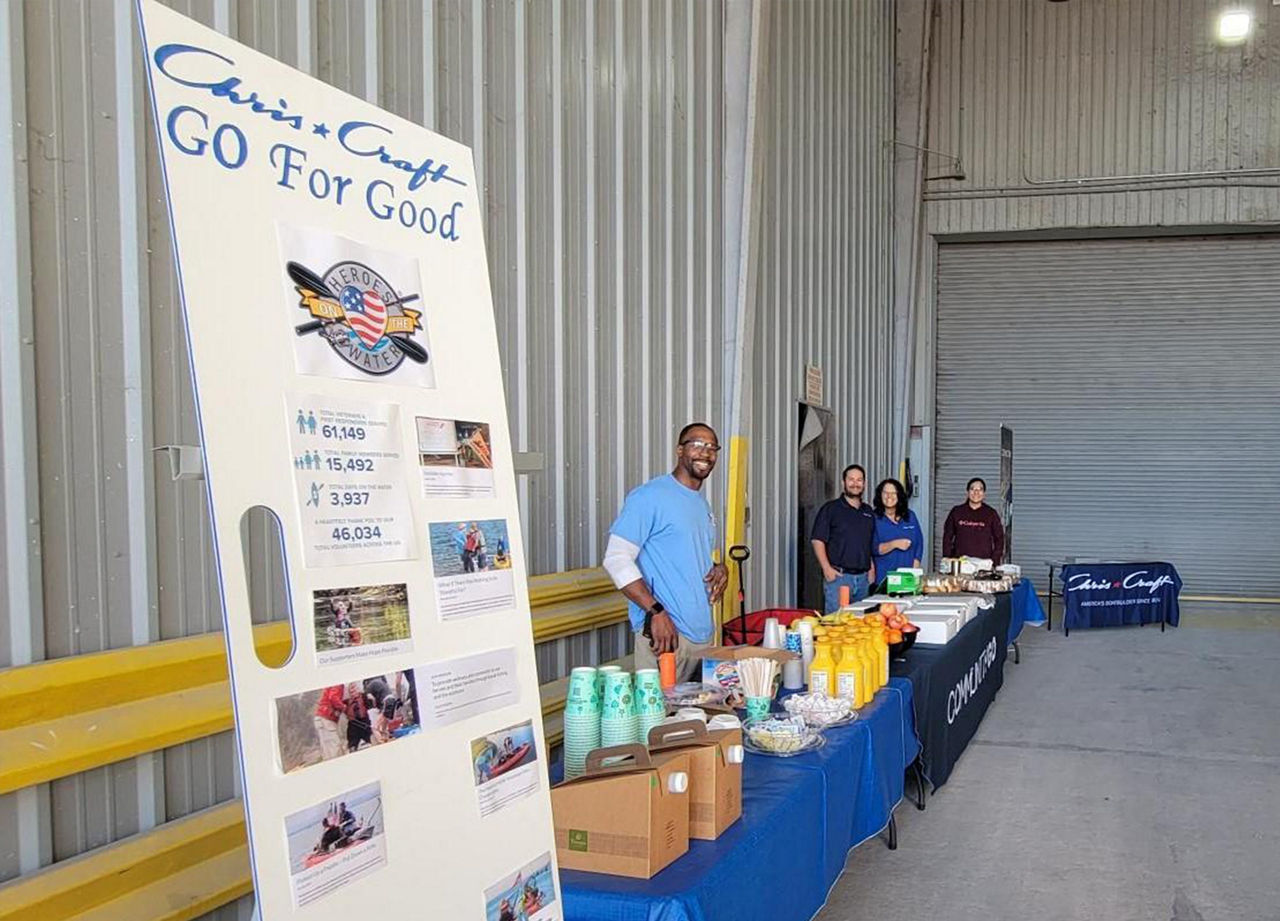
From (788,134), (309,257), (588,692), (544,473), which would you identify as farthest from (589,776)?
(788,134)

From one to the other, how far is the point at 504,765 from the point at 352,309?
31.0 inches

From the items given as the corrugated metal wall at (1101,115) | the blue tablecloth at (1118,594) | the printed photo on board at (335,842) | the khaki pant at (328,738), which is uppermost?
the corrugated metal wall at (1101,115)

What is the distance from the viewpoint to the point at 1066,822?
183 inches

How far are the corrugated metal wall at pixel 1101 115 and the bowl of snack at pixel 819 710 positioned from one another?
34.8ft

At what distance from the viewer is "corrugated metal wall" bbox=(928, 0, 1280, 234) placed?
38.9 ft

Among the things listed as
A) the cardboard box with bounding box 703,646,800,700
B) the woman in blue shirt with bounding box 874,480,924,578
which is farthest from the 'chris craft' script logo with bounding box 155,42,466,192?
the woman in blue shirt with bounding box 874,480,924,578

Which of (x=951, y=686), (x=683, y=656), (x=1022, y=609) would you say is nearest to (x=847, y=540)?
(x=951, y=686)

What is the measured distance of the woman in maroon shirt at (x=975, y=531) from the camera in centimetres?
880

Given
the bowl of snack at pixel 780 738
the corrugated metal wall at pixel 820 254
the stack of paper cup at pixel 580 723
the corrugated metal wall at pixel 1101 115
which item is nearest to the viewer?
the stack of paper cup at pixel 580 723

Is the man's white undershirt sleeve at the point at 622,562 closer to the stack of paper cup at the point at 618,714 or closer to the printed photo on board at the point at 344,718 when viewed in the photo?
the stack of paper cup at the point at 618,714

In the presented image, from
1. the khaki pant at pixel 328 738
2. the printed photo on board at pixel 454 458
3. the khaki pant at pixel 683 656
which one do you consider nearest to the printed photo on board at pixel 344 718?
the khaki pant at pixel 328 738

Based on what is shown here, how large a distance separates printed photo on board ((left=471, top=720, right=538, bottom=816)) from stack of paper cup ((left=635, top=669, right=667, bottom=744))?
0.62m

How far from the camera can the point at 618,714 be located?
8.03ft

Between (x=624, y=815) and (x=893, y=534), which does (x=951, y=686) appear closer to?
(x=893, y=534)
